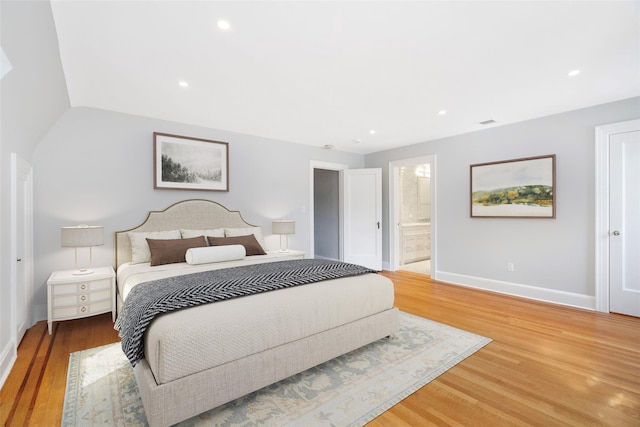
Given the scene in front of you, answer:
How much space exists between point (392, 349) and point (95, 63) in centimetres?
344

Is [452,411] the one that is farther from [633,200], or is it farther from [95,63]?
[95,63]

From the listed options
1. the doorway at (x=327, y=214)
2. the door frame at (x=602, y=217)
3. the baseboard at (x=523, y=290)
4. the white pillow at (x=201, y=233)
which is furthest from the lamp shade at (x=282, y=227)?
the door frame at (x=602, y=217)

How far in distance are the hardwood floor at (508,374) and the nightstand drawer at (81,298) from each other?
325mm

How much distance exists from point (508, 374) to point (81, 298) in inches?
150

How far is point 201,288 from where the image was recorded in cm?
203

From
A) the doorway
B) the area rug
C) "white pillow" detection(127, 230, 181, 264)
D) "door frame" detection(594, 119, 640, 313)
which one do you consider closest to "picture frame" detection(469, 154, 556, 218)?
"door frame" detection(594, 119, 640, 313)

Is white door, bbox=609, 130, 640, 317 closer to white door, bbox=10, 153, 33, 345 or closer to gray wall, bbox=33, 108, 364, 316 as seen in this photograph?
gray wall, bbox=33, 108, 364, 316

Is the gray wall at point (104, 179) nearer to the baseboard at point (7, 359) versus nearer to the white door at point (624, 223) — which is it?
the baseboard at point (7, 359)

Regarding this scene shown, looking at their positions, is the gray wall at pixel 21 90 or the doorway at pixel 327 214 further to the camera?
the doorway at pixel 327 214

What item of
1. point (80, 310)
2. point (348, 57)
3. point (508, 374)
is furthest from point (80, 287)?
point (508, 374)

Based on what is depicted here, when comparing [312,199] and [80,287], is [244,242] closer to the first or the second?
[80,287]

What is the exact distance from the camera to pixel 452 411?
1781 mm

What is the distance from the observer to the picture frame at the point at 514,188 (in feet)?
12.7

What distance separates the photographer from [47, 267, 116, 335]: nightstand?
281cm
